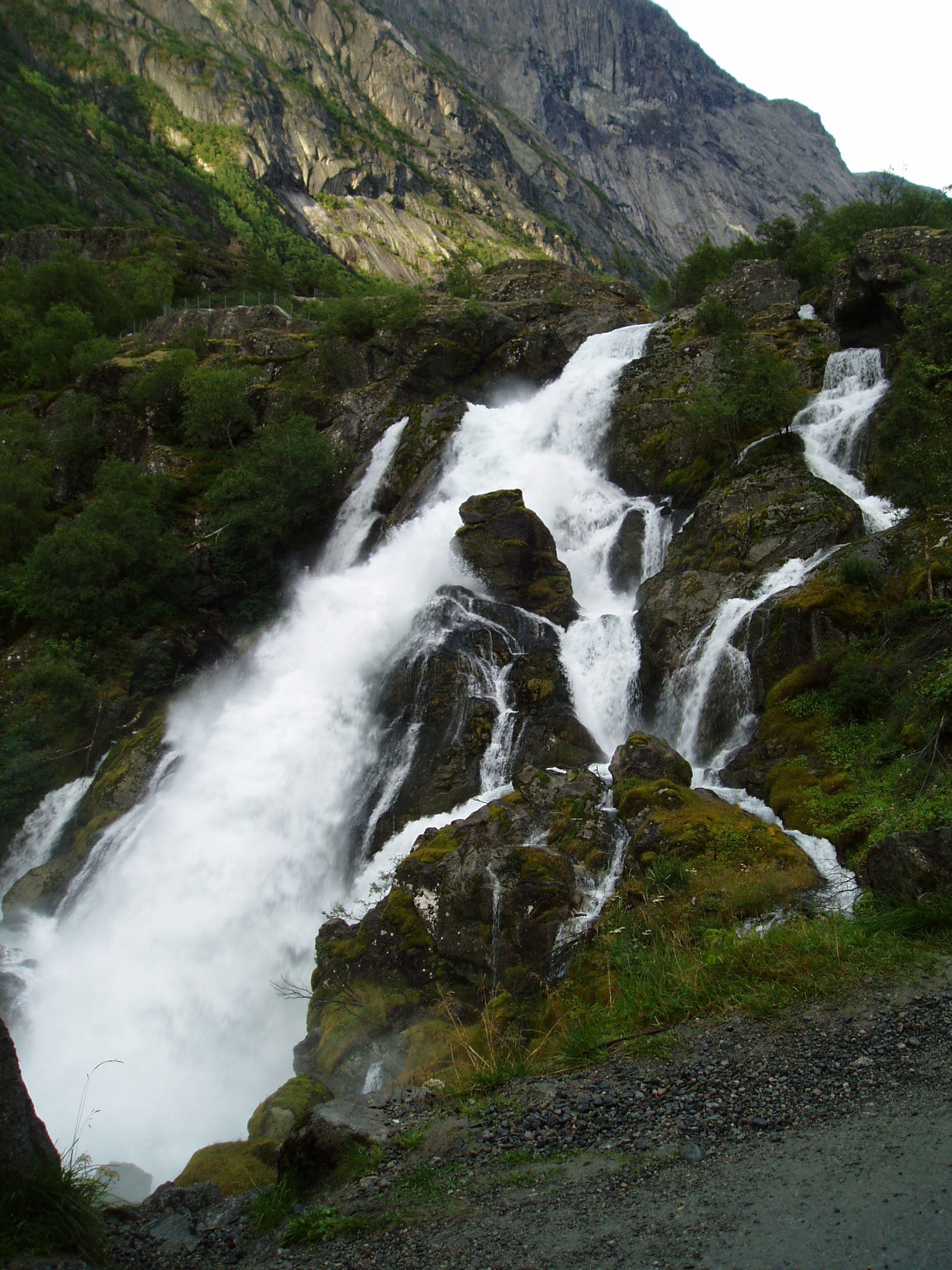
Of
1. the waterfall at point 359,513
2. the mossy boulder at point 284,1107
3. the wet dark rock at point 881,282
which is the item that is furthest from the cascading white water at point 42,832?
the wet dark rock at point 881,282

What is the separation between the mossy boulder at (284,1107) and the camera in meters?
8.78

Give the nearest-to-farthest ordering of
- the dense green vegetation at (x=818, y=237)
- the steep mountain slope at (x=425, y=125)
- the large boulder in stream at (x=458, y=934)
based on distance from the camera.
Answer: the large boulder in stream at (x=458, y=934), the dense green vegetation at (x=818, y=237), the steep mountain slope at (x=425, y=125)

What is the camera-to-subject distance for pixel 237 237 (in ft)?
305

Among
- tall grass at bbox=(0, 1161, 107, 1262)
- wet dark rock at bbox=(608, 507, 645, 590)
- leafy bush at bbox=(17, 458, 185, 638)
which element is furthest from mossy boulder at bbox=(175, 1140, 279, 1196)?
leafy bush at bbox=(17, 458, 185, 638)

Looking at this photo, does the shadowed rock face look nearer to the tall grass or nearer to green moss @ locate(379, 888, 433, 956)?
the tall grass

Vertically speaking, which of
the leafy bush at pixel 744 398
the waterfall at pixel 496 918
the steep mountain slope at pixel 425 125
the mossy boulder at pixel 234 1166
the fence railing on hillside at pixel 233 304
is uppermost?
the steep mountain slope at pixel 425 125

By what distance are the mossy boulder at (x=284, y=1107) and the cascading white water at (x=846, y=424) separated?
17.1 meters

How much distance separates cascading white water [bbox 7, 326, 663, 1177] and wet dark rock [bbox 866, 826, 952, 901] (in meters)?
11.2

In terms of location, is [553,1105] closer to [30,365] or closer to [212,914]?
[212,914]

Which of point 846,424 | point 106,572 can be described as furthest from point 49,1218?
point 106,572

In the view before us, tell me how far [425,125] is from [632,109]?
233ft

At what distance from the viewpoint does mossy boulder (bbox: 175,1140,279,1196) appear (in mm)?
7852

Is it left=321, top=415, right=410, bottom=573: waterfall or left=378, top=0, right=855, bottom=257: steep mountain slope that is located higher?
left=378, top=0, right=855, bottom=257: steep mountain slope

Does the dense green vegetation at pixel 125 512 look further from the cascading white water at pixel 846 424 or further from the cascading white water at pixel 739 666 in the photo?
the cascading white water at pixel 846 424
